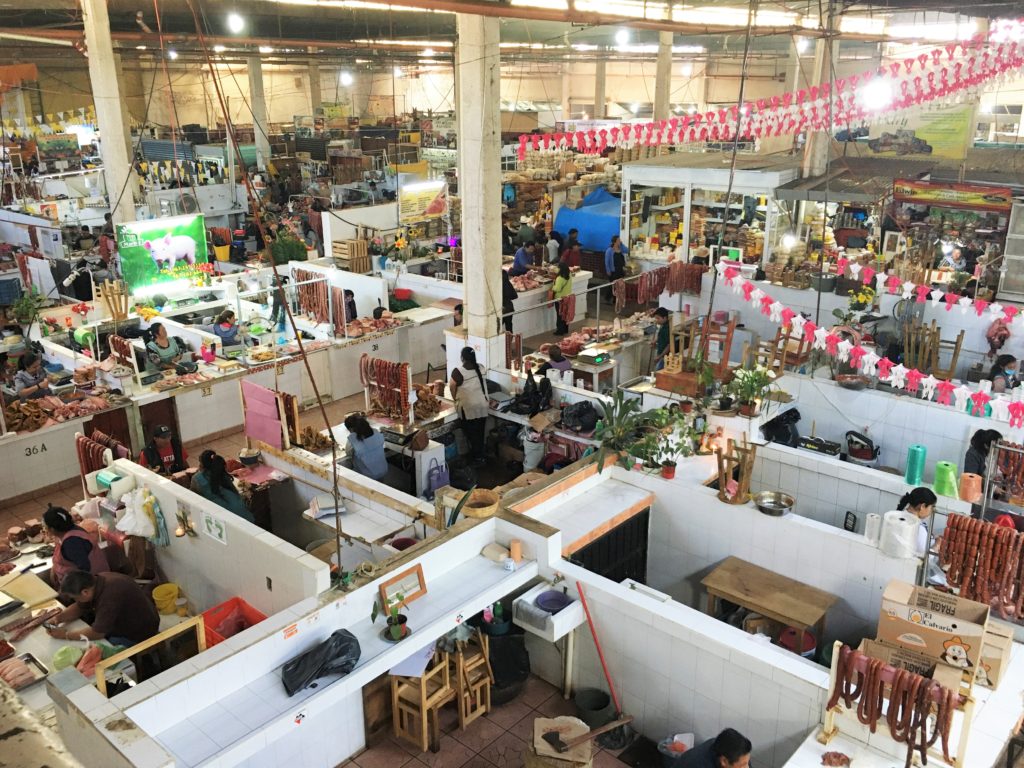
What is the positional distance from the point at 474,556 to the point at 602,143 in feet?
26.0

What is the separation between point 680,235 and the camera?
18984mm

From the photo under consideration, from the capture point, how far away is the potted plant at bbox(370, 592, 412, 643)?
Result: 563 centimetres

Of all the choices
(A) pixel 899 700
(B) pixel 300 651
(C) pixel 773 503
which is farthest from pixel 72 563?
(A) pixel 899 700

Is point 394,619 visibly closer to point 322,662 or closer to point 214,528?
point 322,662

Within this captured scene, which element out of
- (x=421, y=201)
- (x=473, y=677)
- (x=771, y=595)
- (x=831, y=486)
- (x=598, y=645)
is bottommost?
(x=473, y=677)

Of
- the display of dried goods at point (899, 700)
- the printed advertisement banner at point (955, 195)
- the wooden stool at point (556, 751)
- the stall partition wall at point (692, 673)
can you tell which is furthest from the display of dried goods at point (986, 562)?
the printed advertisement banner at point (955, 195)

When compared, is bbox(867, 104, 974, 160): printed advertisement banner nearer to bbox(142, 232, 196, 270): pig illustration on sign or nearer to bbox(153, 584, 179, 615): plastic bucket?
bbox(142, 232, 196, 270): pig illustration on sign

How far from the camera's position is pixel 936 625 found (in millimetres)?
5434

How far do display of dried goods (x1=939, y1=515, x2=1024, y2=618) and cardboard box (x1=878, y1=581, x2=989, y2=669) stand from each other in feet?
2.85

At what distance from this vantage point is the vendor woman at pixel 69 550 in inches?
276

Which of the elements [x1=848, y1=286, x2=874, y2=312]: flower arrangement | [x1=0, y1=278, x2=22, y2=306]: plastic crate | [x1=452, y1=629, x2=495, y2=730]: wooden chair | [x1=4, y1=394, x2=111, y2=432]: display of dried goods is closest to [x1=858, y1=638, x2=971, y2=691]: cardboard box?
[x1=452, y1=629, x2=495, y2=730]: wooden chair

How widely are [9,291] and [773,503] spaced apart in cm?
1516

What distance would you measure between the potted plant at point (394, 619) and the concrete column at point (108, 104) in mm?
12177

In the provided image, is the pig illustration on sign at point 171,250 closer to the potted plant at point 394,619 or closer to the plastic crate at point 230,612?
the plastic crate at point 230,612
